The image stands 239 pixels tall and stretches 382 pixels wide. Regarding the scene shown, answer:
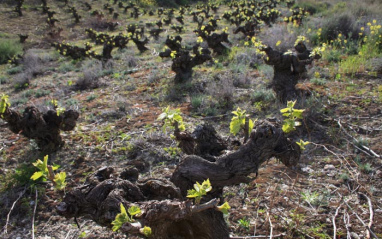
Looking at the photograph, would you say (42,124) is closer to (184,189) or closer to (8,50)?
(184,189)

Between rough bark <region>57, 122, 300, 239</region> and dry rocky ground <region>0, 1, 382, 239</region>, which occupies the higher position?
rough bark <region>57, 122, 300, 239</region>

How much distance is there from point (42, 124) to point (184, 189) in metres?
2.98

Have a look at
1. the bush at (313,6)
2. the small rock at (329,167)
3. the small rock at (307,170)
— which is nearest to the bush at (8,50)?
the small rock at (307,170)

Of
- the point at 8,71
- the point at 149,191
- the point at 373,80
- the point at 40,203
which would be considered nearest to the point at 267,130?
the point at 149,191

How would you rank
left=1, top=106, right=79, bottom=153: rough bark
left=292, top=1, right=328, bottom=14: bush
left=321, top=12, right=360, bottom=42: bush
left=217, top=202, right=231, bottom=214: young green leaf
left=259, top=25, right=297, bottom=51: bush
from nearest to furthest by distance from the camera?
left=217, top=202, right=231, bottom=214: young green leaf < left=1, top=106, right=79, bottom=153: rough bark < left=259, top=25, right=297, bottom=51: bush < left=321, top=12, right=360, bottom=42: bush < left=292, top=1, right=328, bottom=14: bush

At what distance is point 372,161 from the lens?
11.0 ft

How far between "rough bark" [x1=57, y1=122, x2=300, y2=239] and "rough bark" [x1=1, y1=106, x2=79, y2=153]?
2.40 metres

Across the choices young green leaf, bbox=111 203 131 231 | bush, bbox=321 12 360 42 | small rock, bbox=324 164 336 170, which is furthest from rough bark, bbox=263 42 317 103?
bush, bbox=321 12 360 42

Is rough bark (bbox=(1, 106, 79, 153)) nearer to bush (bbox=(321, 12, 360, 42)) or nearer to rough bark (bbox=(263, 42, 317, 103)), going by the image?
rough bark (bbox=(263, 42, 317, 103))

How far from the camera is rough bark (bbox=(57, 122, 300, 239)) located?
6.13 ft

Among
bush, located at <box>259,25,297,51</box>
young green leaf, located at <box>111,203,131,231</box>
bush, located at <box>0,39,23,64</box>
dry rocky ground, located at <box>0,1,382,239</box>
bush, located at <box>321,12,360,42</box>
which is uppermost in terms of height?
young green leaf, located at <box>111,203,131,231</box>

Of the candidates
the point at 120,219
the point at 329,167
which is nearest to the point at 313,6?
the point at 329,167

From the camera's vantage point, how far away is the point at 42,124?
166 inches

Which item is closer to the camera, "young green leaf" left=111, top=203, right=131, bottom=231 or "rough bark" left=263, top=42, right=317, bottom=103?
"young green leaf" left=111, top=203, right=131, bottom=231
